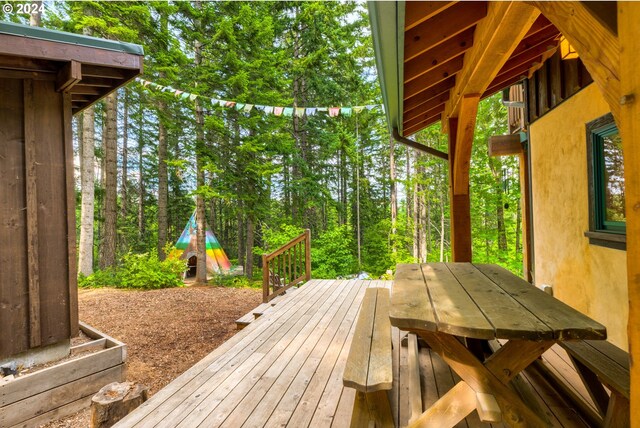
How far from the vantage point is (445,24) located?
6.88 feet

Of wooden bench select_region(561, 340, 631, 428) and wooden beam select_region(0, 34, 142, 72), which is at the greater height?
wooden beam select_region(0, 34, 142, 72)

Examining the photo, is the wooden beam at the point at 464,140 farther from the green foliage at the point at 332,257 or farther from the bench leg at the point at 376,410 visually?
the green foliage at the point at 332,257

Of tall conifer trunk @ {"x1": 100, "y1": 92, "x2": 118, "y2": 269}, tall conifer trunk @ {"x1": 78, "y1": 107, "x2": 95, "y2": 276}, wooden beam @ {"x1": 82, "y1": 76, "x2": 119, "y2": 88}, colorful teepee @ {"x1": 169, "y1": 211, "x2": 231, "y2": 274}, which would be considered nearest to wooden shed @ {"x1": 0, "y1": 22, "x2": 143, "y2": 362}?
wooden beam @ {"x1": 82, "y1": 76, "x2": 119, "y2": 88}

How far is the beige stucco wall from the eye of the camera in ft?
7.93

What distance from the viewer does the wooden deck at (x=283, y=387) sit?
1.81 metres

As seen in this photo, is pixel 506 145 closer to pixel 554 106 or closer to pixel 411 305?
pixel 554 106

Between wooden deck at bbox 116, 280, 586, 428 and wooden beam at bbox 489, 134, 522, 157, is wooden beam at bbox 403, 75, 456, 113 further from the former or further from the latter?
wooden deck at bbox 116, 280, 586, 428

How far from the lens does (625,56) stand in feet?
2.48

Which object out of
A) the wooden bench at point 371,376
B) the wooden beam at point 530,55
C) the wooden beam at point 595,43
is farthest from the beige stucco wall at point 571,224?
the wooden beam at point 595,43

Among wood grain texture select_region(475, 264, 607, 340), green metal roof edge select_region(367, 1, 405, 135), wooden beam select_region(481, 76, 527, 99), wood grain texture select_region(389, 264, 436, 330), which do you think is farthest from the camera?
wooden beam select_region(481, 76, 527, 99)

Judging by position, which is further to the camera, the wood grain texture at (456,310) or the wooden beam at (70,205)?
the wooden beam at (70,205)

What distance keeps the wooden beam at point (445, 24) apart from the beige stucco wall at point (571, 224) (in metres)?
1.29

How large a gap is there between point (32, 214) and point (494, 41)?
405 centimetres

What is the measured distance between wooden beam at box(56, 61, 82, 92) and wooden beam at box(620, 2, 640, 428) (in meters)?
3.75
